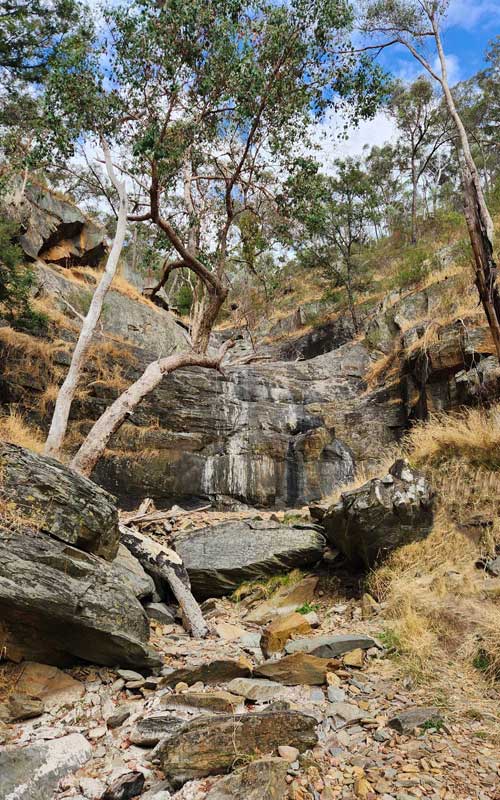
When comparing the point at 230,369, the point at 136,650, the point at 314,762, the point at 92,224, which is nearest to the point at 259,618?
the point at 136,650

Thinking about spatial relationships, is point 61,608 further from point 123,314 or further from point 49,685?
point 123,314

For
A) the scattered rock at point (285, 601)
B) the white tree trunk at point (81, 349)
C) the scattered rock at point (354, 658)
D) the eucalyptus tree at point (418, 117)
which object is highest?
the eucalyptus tree at point (418, 117)

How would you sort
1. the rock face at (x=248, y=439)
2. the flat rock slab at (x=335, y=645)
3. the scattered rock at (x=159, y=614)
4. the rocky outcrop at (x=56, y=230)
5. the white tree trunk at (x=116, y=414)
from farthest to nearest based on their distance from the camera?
the rocky outcrop at (x=56, y=230) → the rock face at (x=248, y=439) → the white tree trunk at (x=116, y=414) → the scattered rock at (x=159, y=614) → the flat rock slab at (x=335, y=645)

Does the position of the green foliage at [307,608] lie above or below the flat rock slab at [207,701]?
below

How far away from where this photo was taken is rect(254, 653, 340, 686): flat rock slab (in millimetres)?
3854

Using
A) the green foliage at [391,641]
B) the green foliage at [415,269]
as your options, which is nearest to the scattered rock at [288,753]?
the green foliage at [391,641]

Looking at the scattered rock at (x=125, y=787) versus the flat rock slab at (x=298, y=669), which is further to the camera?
the flat rock slab at (x=298, y=669)

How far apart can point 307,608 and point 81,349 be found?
6.11 m

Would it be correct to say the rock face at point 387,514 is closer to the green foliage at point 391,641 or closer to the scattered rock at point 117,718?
the green foliage at point 391,641

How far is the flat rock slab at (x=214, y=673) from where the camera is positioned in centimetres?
406

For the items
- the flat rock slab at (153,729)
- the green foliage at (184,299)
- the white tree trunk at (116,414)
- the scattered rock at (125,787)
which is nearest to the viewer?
the scattered rock at (125,787)

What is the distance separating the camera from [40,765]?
9.57ft

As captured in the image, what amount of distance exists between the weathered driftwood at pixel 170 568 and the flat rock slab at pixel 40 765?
265 cm

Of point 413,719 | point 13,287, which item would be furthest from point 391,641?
point 13,287
